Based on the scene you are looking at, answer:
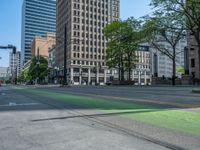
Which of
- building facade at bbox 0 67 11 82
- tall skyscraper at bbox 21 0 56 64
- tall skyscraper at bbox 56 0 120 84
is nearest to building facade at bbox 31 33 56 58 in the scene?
tall skyscraper at bbox 21 0 56 64

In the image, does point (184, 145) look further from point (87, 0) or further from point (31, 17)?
point (31, 17)

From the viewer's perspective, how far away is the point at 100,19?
384 feet

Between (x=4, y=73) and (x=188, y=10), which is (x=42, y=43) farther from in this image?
(x=188, y=10)

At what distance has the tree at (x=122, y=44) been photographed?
161 ft

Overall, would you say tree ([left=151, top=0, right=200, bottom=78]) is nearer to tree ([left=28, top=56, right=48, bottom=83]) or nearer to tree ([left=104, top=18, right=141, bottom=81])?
tree ([left=104, top=18, right=141, bottom=81])

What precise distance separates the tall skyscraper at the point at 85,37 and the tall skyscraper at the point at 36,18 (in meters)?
46.7

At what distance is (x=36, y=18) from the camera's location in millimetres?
166750

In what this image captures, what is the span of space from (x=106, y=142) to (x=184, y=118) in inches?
135

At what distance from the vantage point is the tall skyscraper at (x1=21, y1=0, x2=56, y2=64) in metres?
162

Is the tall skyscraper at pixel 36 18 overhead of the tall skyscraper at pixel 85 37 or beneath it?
overhead

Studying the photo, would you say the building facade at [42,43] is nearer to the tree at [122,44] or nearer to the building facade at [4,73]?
the building facade at [4,73]

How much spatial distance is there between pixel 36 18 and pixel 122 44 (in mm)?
128100

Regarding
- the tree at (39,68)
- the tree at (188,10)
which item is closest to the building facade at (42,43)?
the tree at (39,68)

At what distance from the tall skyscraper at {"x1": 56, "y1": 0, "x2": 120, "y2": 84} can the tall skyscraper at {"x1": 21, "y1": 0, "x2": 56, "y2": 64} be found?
46714 mm
